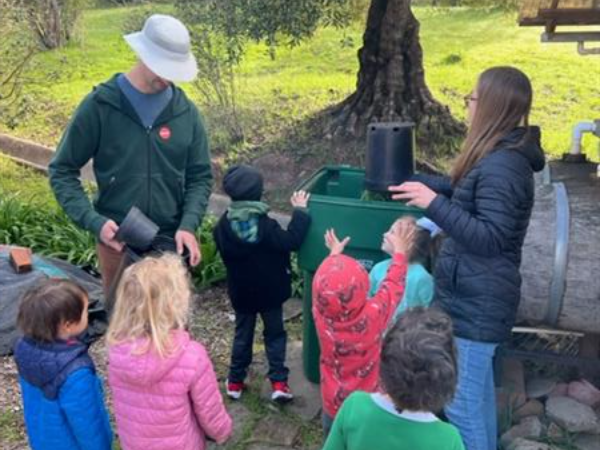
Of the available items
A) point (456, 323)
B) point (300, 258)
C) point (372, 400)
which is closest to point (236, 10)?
point (300, 258)

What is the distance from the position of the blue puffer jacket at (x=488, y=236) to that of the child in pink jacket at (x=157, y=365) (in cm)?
100

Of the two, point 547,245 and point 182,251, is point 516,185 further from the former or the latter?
point 182,251

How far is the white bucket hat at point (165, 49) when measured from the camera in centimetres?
329

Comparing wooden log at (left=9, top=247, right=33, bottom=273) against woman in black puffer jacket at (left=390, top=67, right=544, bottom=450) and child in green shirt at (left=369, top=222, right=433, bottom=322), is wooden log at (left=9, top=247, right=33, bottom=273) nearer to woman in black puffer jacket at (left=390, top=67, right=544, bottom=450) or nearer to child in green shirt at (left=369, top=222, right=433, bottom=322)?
child in green shirt at (left=369, top=222, right=433, bottom=322)

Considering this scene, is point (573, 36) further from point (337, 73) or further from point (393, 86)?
point (337, 73)

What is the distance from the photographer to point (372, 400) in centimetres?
211

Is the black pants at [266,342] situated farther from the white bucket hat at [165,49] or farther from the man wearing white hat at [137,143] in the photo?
the white bucket hat at [165,49]

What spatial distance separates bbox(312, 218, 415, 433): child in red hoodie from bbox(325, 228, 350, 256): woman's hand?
0.82 feet

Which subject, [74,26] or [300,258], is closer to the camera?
[300,258]

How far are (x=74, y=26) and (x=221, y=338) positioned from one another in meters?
9.81

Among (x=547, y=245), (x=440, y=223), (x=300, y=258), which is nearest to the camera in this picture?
(x=440, y=223)

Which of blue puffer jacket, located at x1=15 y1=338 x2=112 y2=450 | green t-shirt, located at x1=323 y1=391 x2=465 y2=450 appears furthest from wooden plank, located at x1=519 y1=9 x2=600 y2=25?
blue puffer jacket, located at x1=15 y1=338 x2=112 y2=450

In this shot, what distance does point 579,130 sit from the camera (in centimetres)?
435

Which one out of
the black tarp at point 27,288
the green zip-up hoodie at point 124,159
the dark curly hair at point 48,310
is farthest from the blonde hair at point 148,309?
the black tarp at point 27,288
